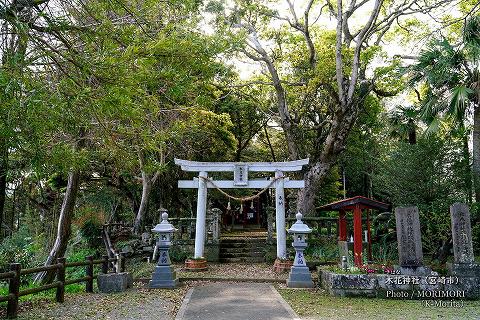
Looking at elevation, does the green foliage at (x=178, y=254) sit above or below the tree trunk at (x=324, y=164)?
below

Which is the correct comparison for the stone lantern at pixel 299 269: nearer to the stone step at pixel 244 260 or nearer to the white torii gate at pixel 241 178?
the white torii gate at pixel 241 178

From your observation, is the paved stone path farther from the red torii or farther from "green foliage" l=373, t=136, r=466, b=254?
"green foliage" l=373, t=136, r=466, b=254

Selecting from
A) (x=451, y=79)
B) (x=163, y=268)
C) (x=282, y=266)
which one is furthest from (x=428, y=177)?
(x=163, y=268)

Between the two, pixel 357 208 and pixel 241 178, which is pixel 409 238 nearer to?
pixel 357 208

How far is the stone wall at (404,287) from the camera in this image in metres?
8.77

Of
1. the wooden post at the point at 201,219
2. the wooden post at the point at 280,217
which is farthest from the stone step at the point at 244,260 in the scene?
the wooden post at the point at 280,217

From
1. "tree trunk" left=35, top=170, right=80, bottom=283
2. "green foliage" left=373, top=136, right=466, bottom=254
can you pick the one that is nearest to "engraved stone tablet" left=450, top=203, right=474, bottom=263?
"green foliage" left=373, top=136, right=466, bottom=254

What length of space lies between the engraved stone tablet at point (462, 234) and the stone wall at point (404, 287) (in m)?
0.48

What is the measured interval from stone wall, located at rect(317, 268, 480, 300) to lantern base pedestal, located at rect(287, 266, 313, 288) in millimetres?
A: 1207

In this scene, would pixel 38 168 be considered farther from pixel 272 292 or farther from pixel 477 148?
pixel 477 148

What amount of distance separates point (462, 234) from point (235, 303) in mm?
5375

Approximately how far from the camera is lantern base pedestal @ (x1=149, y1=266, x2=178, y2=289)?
400 inches

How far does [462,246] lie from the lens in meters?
9.20

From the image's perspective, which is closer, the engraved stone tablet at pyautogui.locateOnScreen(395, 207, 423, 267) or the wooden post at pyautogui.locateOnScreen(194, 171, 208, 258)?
the engraved stone tablet at pyautogui.locateOnScreen(395, 207, 423, 267)
